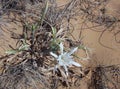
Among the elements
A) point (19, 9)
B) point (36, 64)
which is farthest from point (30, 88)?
point (19, 9)

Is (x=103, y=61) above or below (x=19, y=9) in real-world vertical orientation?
below

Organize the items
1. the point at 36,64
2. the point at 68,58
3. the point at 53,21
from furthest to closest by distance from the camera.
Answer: the point at 53,21 → the point at 36,64 → the point at 68,58

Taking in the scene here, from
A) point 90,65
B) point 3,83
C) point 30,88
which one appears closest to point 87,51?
point 90,65

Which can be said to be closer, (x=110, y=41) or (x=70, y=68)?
(x=70, y=68)

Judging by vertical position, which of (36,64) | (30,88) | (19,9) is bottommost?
(30,88)

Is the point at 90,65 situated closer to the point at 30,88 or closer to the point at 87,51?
the point at 87,51

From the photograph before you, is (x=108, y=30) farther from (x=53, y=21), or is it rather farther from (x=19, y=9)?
(x=19, y=9)

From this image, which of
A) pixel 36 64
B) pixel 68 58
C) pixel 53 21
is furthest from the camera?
pixel 53 21
